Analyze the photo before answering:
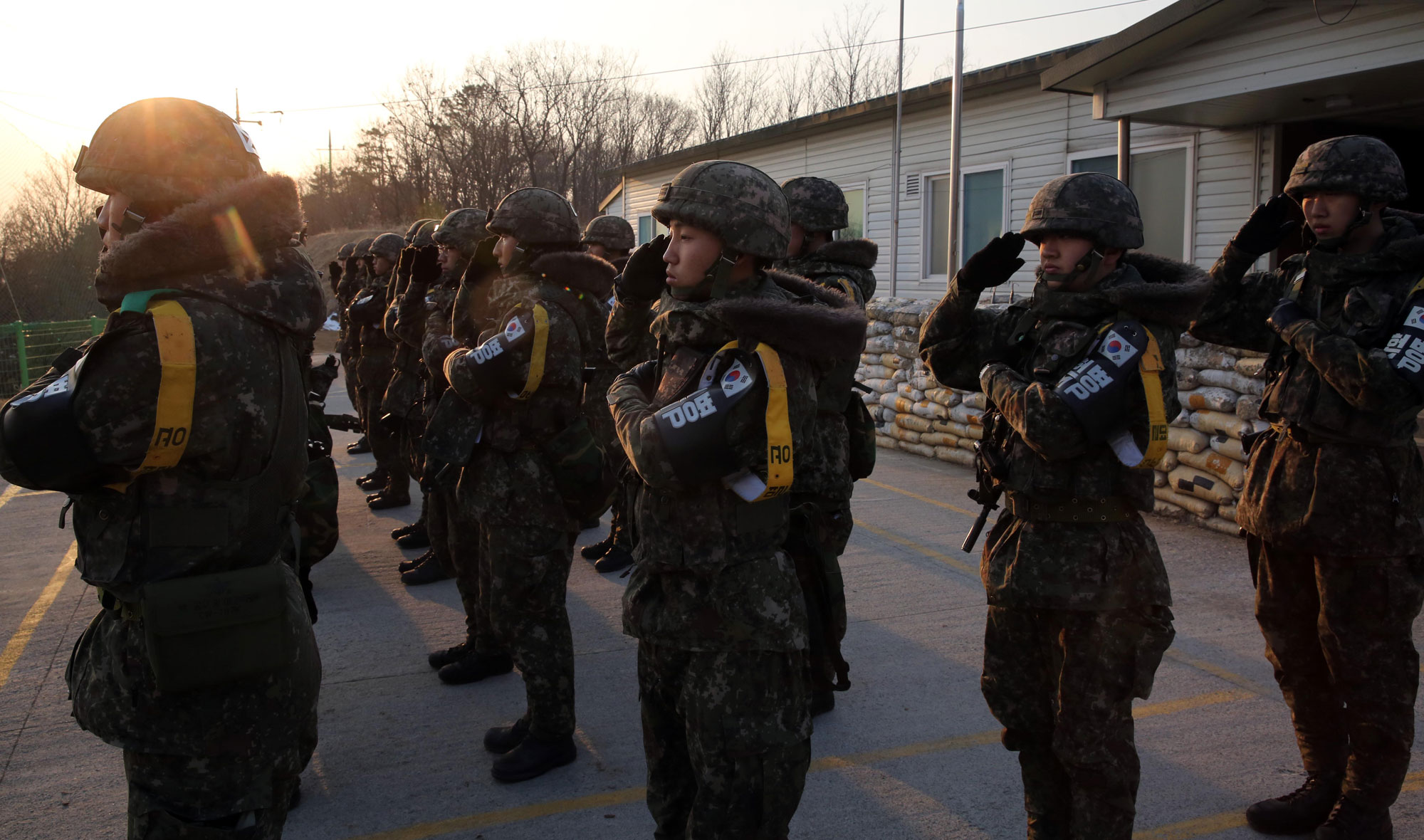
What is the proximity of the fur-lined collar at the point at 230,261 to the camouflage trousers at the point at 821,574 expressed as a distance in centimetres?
192

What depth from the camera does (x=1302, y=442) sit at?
12.1 ft

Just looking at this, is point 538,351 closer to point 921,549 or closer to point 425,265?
point 425,265

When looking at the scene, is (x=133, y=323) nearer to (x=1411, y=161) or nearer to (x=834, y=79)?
(x=1411, y=161)

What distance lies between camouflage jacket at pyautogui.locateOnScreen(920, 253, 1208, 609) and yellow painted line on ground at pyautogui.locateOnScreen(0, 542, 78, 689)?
173 inches

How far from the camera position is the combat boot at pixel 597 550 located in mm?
7219

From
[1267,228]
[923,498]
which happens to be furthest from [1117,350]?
[923,498]

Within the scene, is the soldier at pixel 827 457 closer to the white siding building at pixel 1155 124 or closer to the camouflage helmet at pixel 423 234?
the camouflage helmet at pixel 423 234

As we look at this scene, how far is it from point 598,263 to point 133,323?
2.30 meters

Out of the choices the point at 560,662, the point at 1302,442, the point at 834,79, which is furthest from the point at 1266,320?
the point at 834,79

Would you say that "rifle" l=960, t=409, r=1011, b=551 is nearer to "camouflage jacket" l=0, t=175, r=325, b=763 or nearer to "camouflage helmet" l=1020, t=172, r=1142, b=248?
"camouflage helmet" l=1020, t=172, r=1142, b=248

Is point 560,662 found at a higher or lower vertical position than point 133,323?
lower

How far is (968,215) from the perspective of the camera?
15844mm

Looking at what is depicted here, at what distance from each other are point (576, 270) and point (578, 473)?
2.83ft

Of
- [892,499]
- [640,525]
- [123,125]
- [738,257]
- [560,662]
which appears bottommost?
[892,499]
